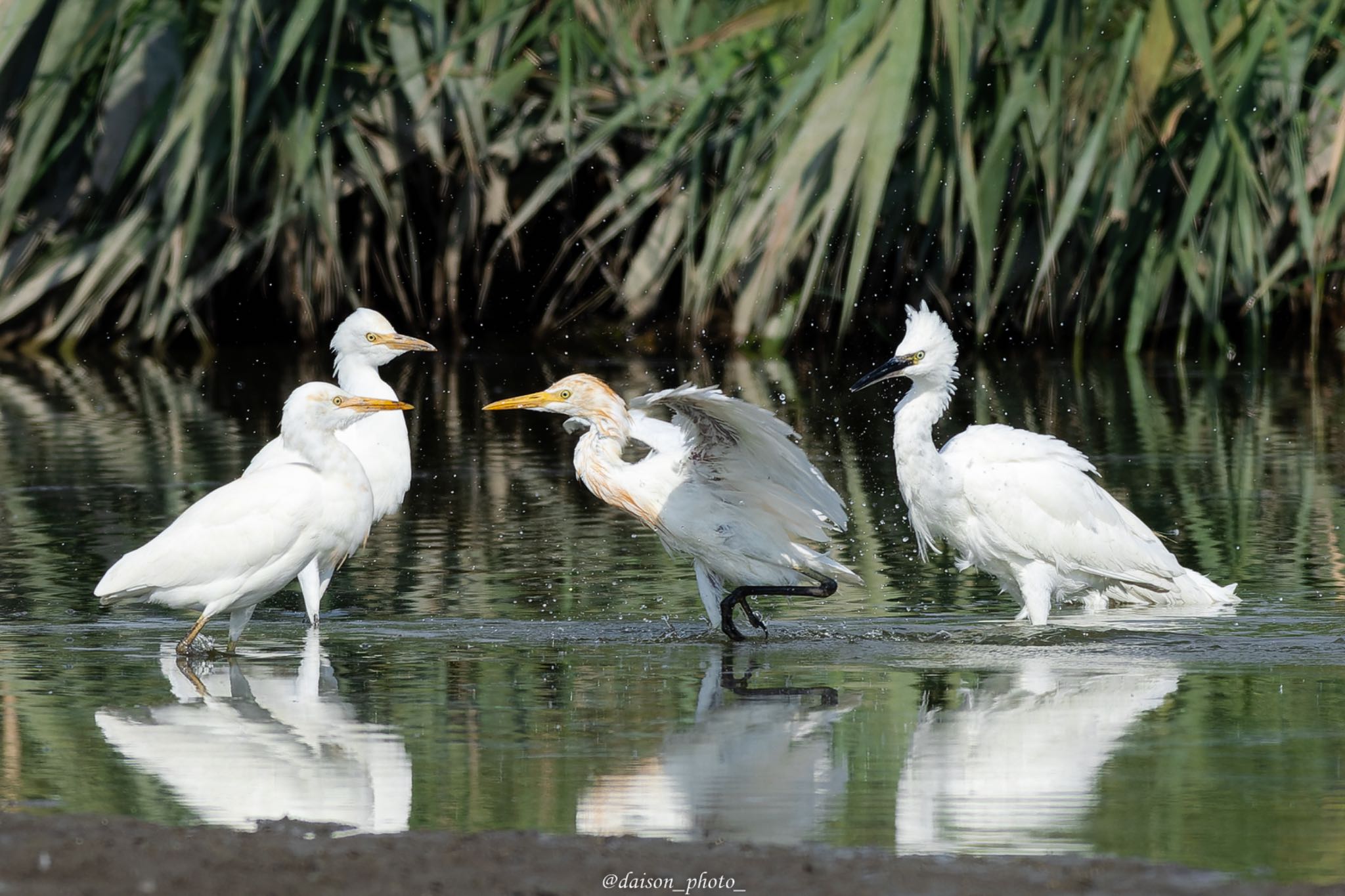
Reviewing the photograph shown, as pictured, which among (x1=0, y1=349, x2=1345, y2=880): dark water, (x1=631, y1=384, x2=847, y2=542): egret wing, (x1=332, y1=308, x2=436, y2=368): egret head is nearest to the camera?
(x1=0, y1=349, x2=1345, y2=880): dark water

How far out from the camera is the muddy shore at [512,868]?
3.72 metres

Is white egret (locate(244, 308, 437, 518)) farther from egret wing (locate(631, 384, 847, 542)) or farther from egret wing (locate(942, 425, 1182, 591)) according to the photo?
egret wing (locate(942, 425, 1182, 591))

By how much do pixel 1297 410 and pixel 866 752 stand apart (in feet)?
26.9

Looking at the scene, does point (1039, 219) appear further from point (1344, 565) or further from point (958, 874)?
point (958, 874)

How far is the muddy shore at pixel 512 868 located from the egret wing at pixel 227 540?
2293 mm

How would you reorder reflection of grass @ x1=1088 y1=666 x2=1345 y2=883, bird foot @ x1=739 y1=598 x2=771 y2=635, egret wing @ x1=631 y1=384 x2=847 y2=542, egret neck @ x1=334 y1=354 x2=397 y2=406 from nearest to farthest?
reflection of grass @ x1=1088 y1=666 x2=1345 y2=883 → egret wing @ x1=631 y1=384 x2=847 y2=542 → bird foot @ x1=739 y1=598 x2=771 y2=635 → egret neck @ x1=334 y1=354 x2=397 y2=406

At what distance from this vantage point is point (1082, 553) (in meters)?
A: 7.23

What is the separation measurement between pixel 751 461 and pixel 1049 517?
104 centimetres

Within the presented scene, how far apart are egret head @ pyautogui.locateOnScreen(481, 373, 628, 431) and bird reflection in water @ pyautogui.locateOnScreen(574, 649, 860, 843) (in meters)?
1.81

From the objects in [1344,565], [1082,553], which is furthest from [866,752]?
[1344,565]

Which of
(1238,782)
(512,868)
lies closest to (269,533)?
(512,868)

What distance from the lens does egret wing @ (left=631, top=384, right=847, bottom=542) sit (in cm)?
675

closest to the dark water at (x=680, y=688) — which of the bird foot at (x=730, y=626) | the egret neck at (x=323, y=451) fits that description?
the bird foot at (x=730, y=626)

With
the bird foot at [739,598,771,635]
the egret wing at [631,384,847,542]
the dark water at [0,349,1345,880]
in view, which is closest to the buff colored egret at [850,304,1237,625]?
the dark water at [0,349,1345,880]
